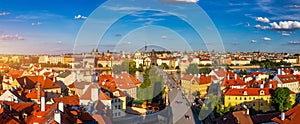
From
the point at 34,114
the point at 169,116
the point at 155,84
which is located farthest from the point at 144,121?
the point at 155,84

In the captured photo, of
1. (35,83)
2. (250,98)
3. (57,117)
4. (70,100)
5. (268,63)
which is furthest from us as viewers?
(268,63)

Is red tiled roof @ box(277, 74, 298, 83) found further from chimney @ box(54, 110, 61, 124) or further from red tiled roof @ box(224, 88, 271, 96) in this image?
chimney @ box(54, 110, 61, 124)

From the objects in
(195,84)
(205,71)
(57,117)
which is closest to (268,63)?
(205,71)

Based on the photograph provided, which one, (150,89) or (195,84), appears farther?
(195,84)

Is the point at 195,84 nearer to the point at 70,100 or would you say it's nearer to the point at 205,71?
the point at 70,100

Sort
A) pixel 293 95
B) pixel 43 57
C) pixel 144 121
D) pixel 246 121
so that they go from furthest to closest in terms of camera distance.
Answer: pixel 43 57 → pixel 293 95 → pixel 144 121 → pixel 246 121

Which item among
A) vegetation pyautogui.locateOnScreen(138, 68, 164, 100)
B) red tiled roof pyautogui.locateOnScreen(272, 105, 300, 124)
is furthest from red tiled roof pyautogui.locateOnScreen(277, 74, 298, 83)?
red tiled roof pyautogui.locateOnScreen(272, 105, 300, 124)

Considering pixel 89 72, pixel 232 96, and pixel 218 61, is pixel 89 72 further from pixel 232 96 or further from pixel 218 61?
pixel 218 61
